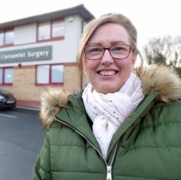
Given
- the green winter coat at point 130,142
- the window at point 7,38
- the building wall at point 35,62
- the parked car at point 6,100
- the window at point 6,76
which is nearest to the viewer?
the green winter coat at point 130,142

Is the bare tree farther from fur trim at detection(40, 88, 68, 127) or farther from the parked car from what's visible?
fur trim at detection(40, 88, 68, 127)

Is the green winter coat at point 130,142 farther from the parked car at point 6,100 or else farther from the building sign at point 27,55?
the building sign at point 27,55

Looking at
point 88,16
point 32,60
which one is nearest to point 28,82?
point 32,60

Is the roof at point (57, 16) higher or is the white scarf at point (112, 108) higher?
the roof at point (57, 16)

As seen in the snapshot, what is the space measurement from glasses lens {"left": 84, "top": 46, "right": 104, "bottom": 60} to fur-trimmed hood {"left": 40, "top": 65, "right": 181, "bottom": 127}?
0.99 ft

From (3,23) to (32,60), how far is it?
140 inches

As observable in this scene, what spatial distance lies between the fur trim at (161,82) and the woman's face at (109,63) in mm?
125

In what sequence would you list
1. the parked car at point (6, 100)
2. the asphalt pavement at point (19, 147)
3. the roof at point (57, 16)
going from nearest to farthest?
the asphalt pavement at point (19, 147) < the parked car at point (6, 100) < the roof at point (57, 16)

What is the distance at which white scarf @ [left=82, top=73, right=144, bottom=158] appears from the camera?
52.7 inches

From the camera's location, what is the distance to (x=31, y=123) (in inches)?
361

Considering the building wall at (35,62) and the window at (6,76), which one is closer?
the building wall at (35,62)

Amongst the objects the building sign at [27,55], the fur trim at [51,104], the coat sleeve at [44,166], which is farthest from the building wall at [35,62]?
the coat sleeve at [44,166]

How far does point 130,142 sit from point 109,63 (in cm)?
48

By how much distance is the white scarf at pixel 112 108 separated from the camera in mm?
1339
